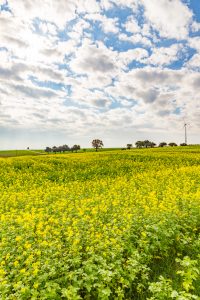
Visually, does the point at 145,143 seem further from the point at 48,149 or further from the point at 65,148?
the point at 48,149

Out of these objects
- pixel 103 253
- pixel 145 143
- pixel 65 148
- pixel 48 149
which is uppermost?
pixel 145 143

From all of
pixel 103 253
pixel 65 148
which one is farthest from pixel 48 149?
pixel 103 253

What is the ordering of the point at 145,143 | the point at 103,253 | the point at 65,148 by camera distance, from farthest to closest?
the point at 145,143
the point at 65,148
the point at 103,253

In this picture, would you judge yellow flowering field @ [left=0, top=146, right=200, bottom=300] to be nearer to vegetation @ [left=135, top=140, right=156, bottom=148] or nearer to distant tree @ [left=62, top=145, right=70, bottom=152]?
distant tree @ [left=62, top=145, right=70, bottom=152]

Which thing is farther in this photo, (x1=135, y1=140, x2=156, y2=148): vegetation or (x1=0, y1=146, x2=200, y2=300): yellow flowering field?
(x1=135, y1=140, x2=156, y2=148): vegetation

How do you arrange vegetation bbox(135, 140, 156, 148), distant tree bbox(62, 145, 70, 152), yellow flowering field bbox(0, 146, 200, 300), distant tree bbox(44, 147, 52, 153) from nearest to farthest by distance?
yellow flowering field bbox(0, 146, 200, 300) < distant tree bbox(62, 145, 70, 152) < vegetation bbox(135, 140, 156, 148) < distant tree bbox(44, 147, 52, 153)

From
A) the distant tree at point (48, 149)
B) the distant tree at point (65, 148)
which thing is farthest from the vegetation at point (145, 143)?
the distant tree at point (48, 149)

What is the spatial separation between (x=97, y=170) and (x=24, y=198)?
533 inches

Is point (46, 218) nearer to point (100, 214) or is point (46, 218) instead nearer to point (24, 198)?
point (100, 214)

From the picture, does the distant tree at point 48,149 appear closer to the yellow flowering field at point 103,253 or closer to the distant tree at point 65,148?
the distant tree at point 65,148

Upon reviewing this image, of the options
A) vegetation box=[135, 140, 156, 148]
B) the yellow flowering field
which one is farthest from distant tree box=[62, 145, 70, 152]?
the yellow flowering field

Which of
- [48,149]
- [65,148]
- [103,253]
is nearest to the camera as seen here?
[103,253]

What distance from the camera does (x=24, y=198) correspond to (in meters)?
14.7

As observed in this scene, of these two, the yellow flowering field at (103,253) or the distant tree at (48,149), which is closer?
the yellow flowering field at (103,253)
